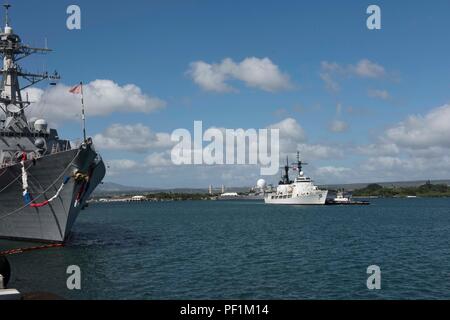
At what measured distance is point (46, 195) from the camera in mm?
33938

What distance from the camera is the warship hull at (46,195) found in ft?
109

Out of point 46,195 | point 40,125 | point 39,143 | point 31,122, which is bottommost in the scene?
point 46,195

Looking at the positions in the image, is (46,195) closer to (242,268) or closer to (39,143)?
(39,143)

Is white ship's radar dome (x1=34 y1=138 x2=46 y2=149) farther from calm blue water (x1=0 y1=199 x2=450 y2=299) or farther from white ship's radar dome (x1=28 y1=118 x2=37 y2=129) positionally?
calm blue water (x1=0 y1=199 x2=450 y2=299)

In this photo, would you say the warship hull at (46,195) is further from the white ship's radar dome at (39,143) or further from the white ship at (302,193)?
the white ship at (302,193)

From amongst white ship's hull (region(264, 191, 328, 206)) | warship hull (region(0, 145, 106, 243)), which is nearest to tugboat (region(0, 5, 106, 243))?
warship hull (region(0, 145, 106, 243))

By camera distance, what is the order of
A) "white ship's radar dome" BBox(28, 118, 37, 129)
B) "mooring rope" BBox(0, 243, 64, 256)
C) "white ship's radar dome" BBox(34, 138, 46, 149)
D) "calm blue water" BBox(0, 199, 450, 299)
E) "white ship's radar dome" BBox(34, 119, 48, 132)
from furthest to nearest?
1. "white ship's radar dome" BBox(28, 118, 37, 129)
2. "white ship's radar dome" BBox(34, 119, 48, 132)
3. "white ship's radar dome" BBox(34, 138, 46, 149)
4. "mooring rope" BBox(0, 243, 64, 256)
5. "calm blue water" BBox(0, 199, 450, 299)

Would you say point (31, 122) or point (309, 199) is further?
point (309, 199)

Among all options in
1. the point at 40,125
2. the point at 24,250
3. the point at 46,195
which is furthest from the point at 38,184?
the point at 40,125

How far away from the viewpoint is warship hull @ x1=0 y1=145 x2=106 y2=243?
33125 mm

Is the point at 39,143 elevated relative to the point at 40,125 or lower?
lower


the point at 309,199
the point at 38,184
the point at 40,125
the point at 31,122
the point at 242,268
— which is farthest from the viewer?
the point at 309,199
